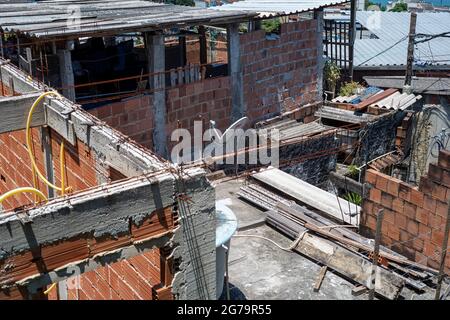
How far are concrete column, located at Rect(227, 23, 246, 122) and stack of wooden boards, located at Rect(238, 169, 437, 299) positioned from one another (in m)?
4.04

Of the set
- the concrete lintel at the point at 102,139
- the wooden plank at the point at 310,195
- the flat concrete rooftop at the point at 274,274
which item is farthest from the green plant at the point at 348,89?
the concrete lintel at the point at 102,139

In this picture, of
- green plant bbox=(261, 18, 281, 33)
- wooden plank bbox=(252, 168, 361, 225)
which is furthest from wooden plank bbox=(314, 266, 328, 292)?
green plant bbox=(261, 18, 281, 33)

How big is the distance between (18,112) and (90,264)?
3830 mm

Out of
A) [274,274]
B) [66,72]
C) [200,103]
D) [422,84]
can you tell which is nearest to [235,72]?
[200,103]

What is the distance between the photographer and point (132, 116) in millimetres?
13289

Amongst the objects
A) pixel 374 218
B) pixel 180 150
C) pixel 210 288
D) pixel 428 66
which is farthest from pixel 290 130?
pixel 428 66

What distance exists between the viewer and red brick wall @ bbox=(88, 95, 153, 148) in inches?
504

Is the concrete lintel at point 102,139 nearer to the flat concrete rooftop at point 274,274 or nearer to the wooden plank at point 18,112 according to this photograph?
the wooden plank at point 18,112

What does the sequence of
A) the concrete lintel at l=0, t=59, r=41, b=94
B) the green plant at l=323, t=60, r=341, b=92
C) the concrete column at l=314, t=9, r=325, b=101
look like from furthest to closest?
the green plant at l=323, t=60, r=341, b=92 < the concrete column at l=314, t=9, r=325, b=101 < the concrete lintel at l=0, t=59, r=41, b=94

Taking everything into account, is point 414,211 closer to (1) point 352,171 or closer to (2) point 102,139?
(2) point 102,139

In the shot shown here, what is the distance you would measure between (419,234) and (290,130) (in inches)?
291

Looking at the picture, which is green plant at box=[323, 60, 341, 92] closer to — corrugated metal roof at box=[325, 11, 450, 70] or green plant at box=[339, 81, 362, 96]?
green plant at box=[339, 81, 362, 96]

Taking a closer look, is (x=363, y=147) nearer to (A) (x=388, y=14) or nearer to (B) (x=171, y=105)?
(B) (x=171, y=105)

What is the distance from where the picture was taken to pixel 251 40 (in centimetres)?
1568
